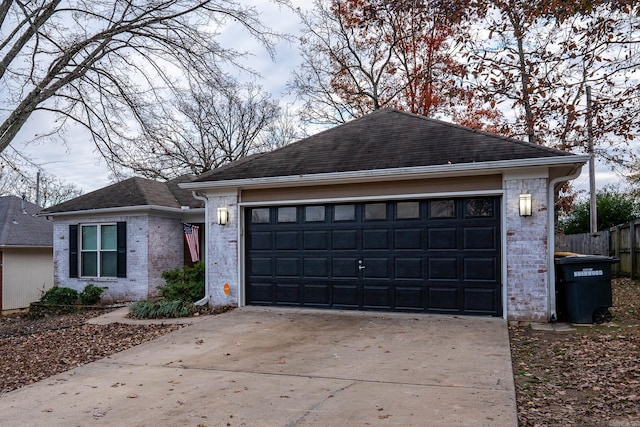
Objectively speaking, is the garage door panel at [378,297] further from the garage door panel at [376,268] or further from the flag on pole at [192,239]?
the flag on pole at [192,239]

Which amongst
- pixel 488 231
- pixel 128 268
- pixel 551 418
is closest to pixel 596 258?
pixel 488 231

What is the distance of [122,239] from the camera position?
48.2 feet

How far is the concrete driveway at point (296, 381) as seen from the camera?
4820mm

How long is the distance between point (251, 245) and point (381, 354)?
199 inches

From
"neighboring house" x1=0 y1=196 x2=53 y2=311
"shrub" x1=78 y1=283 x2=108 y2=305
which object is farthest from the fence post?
"neighboring house" x1=0 y1=196 x2=53 y2=311

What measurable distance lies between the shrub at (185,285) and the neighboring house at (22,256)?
9.19 meters

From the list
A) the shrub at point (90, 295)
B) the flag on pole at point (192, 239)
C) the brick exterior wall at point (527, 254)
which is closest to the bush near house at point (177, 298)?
the flag on pole at point (192, 239)

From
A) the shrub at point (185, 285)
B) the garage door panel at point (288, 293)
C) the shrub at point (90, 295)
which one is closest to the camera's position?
the garage door panel at point (288, 293)

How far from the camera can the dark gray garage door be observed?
9484 millimetres

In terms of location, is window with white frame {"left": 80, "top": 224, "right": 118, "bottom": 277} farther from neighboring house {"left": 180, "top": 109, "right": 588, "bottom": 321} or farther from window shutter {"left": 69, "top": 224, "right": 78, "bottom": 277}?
neighboring house {"left": 180, "top": 109, "right": 588, "bottom": 321}

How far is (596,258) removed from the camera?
866 centimetres

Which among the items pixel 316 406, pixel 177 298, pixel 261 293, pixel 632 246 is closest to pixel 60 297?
pixel 177 298

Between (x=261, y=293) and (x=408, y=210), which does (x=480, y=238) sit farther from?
(x=261, y=293)

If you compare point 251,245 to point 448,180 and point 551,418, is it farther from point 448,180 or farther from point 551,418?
point 551,418
